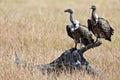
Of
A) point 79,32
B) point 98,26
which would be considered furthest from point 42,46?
point 98,26

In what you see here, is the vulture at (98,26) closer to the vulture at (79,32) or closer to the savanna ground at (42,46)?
the vulture at (79,32)

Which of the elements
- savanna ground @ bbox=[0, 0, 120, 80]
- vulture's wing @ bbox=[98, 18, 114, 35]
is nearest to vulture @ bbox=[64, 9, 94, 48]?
vulture's wing @ bbox=[98, 18, 114, 35]

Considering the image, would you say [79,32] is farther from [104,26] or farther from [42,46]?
[42,46]

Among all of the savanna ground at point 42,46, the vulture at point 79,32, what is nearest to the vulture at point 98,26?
the vulture at point 79,32

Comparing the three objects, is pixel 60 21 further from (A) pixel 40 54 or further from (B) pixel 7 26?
(A) pixel 40 54

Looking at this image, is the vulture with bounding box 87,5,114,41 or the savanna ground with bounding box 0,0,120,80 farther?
the vulture with bounding box 87,5,114,41

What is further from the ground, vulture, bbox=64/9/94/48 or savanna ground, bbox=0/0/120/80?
vulture, bbox=64/9/94/48

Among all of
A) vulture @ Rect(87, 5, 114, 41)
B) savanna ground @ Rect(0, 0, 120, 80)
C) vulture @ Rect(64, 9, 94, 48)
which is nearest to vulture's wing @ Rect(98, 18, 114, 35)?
vulture @ Rect(87, 5, 114, 41)

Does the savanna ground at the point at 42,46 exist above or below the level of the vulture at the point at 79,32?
below

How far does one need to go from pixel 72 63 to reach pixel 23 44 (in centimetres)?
257

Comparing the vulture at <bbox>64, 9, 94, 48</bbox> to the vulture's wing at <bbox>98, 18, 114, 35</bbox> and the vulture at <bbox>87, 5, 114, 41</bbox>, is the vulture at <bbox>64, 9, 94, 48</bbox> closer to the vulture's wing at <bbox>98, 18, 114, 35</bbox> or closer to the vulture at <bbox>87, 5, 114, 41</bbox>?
the vulture at <bbox>87, 5, 114, 41</bbox>

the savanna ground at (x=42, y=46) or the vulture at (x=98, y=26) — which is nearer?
the savanna ground at (x=42, y=46)

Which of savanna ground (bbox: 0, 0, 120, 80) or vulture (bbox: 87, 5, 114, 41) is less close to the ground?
vulture (bbox: 87, 5, 114, 41)

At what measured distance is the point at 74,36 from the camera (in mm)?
7625
